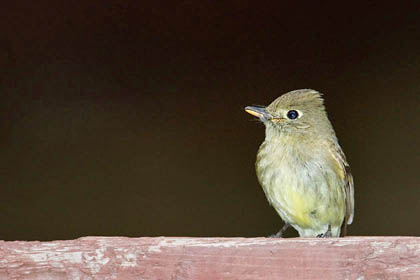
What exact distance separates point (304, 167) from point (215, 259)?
0.82 meters

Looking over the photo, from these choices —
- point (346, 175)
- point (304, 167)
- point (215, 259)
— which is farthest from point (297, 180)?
point (215, 259)

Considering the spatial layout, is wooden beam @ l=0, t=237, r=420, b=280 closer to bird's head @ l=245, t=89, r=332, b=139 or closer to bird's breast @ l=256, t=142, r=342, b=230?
bird's breast @ l=256, t=142, r=342, b=230

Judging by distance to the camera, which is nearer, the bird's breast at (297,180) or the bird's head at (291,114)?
the bird's breast at (297,180)

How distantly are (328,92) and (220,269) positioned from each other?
203 cm

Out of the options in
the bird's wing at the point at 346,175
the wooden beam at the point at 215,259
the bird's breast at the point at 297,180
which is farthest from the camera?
the bird's wing at the point at 346,175

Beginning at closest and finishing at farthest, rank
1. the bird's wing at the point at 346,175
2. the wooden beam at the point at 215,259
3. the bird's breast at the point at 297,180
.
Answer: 1. the wooden beam at the point at 215,259
2. the bird's breast at the point at 297,180
3. the bird's wing at the point at 346,175

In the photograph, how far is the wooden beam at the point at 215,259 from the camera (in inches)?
67.0

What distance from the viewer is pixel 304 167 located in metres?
2.49

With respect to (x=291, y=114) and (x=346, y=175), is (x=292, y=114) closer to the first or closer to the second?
(x=291, y=114)

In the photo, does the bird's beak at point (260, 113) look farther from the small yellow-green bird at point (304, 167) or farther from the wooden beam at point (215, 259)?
the wooden beam at point (215, 259)

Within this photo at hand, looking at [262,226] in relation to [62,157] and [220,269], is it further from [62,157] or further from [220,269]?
[220,269]

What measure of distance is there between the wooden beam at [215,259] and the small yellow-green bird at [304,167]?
744 mm

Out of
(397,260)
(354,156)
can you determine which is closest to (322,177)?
(397,260)

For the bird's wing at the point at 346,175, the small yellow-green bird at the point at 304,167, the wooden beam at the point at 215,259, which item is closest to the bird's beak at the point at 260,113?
the small yellow-green bird at the point at 304,167
